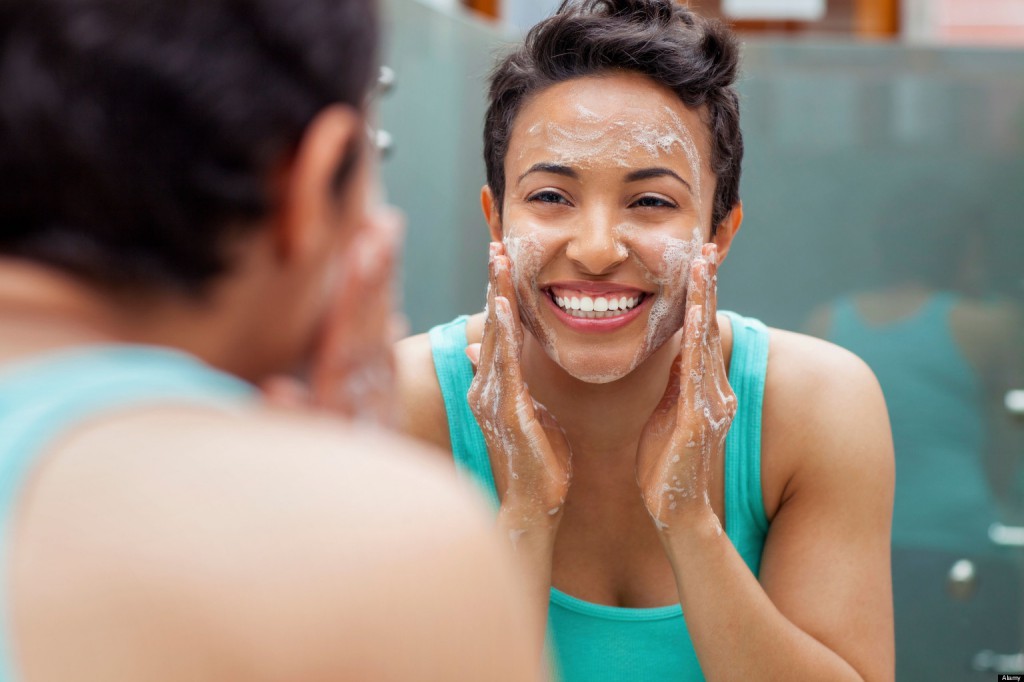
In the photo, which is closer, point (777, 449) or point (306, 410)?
point (306, 410)

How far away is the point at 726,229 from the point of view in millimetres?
1280

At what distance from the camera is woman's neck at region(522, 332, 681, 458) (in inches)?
48.9

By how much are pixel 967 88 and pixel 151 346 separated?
5.96ft

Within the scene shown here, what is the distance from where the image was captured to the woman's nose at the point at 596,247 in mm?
1115

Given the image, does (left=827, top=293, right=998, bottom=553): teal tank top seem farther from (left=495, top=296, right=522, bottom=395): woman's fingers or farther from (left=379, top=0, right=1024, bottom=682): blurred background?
(left=495, top=296, right=522, bottom=395): woman's fingers

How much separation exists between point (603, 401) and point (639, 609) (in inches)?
9.1

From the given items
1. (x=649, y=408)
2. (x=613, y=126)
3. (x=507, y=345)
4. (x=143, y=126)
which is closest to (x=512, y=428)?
(x=507, y=345)

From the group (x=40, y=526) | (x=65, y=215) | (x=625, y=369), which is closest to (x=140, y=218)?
(x=65, y=215)

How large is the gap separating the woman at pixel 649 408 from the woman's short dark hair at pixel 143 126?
0.70m

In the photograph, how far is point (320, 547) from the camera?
0.37m

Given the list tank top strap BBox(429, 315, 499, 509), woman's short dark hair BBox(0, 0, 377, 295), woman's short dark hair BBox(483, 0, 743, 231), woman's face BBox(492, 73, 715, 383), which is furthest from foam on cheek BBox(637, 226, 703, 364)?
woman's short dark hair BBox(0, 0, 377, 295)

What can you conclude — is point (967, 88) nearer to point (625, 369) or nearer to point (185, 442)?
point (625, 369)

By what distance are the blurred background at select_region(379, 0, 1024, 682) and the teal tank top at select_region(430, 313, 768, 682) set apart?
0.65m

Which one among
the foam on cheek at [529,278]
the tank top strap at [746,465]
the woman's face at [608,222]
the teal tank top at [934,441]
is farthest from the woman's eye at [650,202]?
the teal tank top at [934,441]
